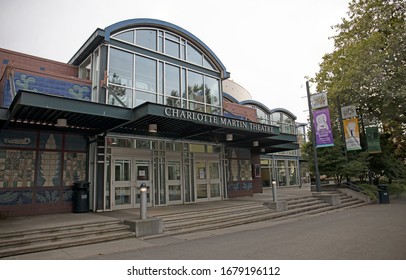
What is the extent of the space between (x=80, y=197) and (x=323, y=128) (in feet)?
41.2

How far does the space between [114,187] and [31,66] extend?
5.82m

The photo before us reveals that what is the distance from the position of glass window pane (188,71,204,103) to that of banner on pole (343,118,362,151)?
955cm

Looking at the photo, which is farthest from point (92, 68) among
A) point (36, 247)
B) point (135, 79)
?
point (36, 247)

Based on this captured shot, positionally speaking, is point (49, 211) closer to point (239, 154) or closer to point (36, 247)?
point (36, 247)

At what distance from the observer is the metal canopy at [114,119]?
827cm

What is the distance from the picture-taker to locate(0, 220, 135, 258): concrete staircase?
6.55 meters

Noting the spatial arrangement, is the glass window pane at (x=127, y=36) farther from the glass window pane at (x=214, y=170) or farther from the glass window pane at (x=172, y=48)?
the glass window pane at (x=214, y=170)

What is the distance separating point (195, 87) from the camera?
1494 centimetres

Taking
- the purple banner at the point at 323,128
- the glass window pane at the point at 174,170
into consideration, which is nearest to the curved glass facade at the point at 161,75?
the glass window pane at the point at 174,170

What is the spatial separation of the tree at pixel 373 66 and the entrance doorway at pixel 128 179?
46.3 ft

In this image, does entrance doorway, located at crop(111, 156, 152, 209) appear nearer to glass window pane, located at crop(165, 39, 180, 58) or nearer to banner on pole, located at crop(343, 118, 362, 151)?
glass window pane, located at crop(165, 39, 180, 58)

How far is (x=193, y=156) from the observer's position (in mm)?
14508

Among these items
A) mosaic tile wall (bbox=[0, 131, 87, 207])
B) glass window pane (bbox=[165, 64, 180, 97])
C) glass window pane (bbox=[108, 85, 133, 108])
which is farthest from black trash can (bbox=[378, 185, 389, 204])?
mosaic tile wall (bbox=[0, 131, 87, 207])

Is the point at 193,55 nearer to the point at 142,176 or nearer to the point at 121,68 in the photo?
the point at 121,68
